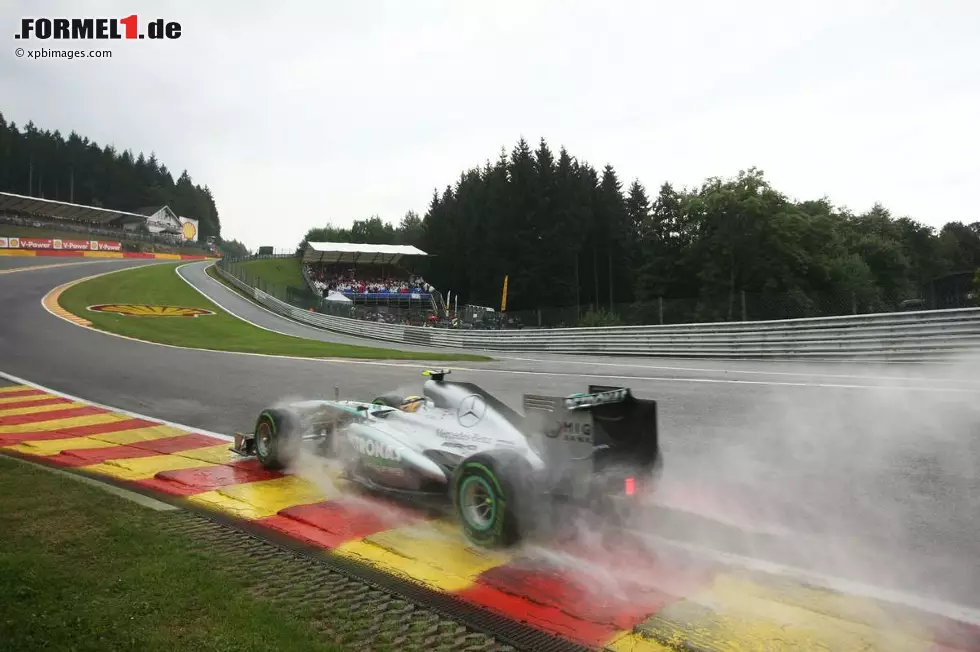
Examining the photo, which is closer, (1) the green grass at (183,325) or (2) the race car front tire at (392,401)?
(2) the race car front tire at (392,401)

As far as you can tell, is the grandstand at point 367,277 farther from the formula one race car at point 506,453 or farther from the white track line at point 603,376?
the formula one race car at point 506,453

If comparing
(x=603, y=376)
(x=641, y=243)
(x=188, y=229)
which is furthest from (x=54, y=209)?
(x=603, y=376)

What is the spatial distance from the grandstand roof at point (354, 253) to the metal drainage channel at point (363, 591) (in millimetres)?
56013

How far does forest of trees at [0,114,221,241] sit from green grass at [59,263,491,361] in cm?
9554

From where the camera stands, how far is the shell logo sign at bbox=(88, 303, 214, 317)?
106ft

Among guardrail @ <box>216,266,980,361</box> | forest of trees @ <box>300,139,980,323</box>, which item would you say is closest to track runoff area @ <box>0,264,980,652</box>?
guardrail @ <box>216,266,980,361</box>

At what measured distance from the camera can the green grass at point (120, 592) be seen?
120 inches

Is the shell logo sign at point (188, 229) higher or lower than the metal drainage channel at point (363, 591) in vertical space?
A: higher

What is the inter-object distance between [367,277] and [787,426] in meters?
58.4

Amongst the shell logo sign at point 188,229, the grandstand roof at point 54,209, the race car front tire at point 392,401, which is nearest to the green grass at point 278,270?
the grandstand roof at point 54,209

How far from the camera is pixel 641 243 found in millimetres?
52844

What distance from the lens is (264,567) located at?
4102mm

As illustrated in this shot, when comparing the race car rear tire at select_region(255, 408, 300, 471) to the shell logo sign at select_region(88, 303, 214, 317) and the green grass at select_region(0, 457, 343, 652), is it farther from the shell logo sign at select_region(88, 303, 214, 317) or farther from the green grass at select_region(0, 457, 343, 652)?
the shell logo sign at select_region(88, 303, 214, 317)

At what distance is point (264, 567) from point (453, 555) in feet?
4.08
